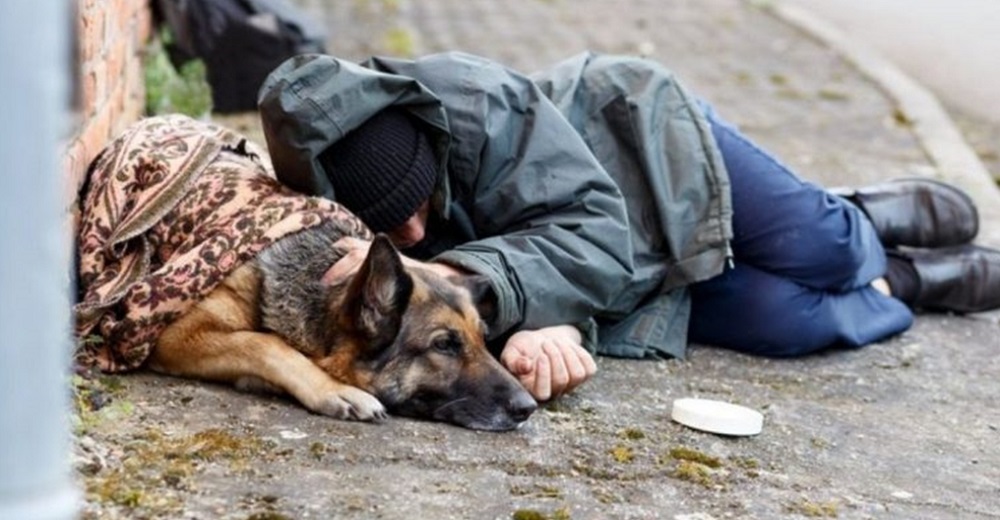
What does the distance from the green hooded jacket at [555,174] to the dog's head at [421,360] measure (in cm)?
25

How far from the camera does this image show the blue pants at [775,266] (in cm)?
512

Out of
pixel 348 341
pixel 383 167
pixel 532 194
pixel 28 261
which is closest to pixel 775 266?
pixel 532 194

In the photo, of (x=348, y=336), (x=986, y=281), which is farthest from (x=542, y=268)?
(x=986, y=281)

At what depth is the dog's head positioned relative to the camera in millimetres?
3924

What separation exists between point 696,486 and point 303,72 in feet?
4.63

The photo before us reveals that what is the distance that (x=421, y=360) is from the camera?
3959 millimetres

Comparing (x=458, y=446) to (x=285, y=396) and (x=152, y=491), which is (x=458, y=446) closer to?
(x=285, y=396)

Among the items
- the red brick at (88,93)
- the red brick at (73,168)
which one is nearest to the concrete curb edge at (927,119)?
the red brick at (88,93)

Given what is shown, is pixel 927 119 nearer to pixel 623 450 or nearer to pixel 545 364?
pixel 545 364

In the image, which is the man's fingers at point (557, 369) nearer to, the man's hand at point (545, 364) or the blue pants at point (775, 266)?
the man's hand at point (545, 364)

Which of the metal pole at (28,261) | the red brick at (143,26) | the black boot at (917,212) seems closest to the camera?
the metal pole at (28,261)

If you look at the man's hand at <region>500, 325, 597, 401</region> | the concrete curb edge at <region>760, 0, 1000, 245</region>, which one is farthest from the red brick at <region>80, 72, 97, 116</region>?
the concrete curb edge at <region>760, 0, 1000, 245</region>

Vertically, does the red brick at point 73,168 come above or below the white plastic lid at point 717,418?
above

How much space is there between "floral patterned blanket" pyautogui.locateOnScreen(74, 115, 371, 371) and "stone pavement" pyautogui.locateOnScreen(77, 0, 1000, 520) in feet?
0.53
